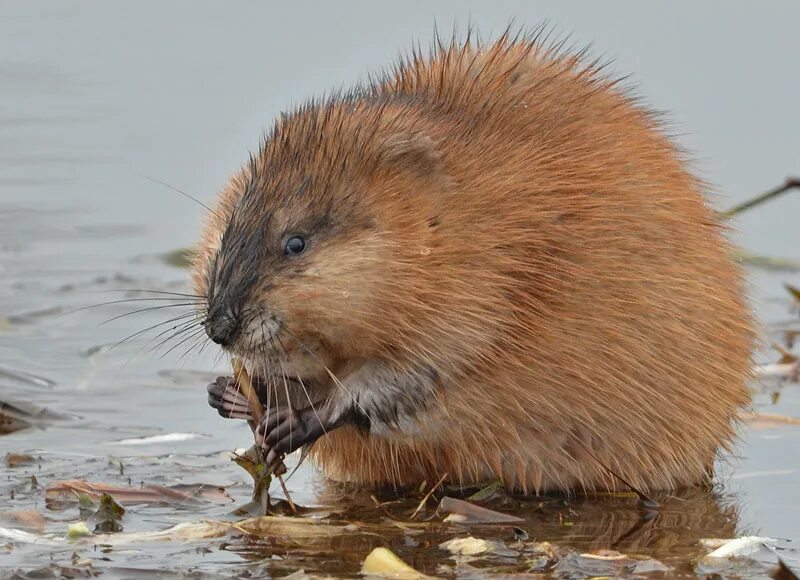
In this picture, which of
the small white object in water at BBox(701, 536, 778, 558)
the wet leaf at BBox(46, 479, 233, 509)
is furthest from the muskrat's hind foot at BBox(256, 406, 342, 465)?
the small white object in water at BBox(701, 536, 778, 558)

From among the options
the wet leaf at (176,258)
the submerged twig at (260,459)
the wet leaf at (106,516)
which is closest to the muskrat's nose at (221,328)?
the submerged twig at (260,459)

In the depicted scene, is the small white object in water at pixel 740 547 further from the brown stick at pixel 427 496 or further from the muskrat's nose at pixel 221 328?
the muskrat's nose at pixel 221 328

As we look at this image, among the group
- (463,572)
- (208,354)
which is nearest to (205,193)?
(208,354)

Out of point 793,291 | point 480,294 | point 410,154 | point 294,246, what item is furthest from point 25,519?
point 793,291

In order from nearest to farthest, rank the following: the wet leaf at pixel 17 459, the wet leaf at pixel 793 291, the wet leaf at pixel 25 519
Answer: the wet leaf at pixel 25 519, the wet leaf at pixel 17 459, the wet leaf at pixel 793 291

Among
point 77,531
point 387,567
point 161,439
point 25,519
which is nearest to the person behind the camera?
point 387,567

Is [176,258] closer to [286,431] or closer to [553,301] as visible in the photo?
[286,431]
